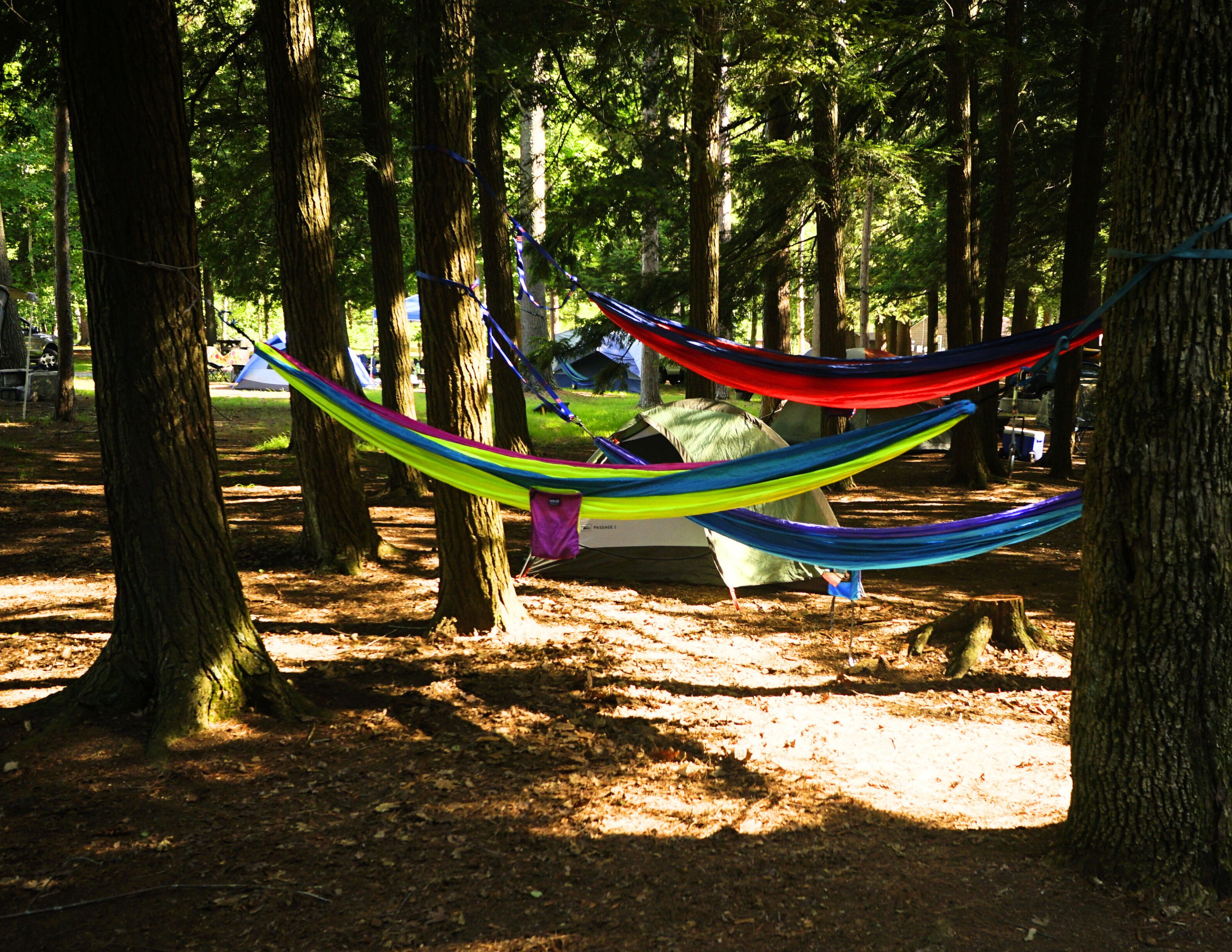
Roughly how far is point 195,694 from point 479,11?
3.95m

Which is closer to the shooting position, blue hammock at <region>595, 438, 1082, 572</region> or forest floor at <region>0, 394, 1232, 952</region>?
forest floor at <region>0, 394, 1232, 952</region>

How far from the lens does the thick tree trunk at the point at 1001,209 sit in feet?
25.1

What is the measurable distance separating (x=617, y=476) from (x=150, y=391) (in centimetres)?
164

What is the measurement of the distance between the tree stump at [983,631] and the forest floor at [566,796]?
0.30 ft

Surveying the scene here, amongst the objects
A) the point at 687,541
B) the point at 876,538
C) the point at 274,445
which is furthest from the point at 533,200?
the point at 876,538

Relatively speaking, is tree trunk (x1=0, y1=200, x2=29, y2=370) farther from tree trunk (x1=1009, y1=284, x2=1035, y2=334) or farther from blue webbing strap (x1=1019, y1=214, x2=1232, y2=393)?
tree trunk (x1=1009, y1=284, x2=1035, y2=334)

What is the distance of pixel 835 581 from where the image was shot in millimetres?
3994

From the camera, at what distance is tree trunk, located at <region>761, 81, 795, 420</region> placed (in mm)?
7449

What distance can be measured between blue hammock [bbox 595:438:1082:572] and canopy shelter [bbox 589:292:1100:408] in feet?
1.89

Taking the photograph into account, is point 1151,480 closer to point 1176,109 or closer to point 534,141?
point 1176,109

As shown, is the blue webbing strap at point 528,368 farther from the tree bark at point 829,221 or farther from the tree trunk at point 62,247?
the tree trunk at point 62,247

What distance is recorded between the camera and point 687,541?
17.6ft

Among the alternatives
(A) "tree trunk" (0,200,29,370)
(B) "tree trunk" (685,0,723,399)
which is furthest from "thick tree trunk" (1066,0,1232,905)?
(A) "tree trunk" (0,200,29,370)

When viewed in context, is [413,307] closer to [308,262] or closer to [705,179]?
[705,179]
